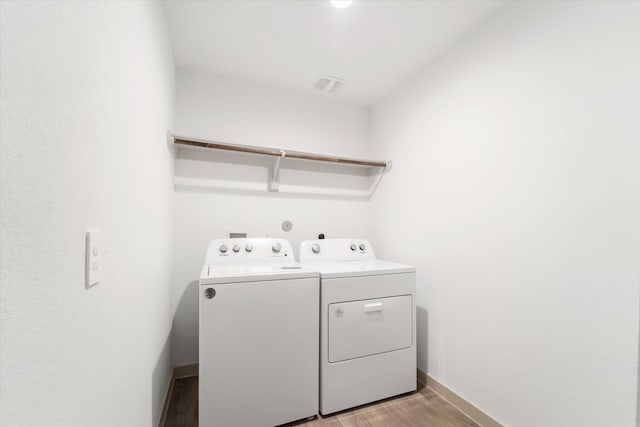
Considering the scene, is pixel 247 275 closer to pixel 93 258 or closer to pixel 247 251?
pixel 247 251

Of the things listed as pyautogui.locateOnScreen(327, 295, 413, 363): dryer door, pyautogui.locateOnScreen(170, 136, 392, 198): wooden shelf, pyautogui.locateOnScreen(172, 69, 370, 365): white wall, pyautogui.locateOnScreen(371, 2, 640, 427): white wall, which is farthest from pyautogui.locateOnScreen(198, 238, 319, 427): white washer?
pyautogui.locateOnScreen(371, 2, 640, 427): white wall

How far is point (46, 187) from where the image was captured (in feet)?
1.42

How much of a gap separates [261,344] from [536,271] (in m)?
1.41

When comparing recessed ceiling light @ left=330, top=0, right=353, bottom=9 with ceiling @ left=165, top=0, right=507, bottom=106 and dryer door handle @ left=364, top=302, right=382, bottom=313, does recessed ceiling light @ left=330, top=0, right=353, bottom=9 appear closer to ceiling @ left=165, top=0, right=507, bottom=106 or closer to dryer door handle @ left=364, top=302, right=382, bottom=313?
ceiling @ left=165, top=0, right=507, bottom=106

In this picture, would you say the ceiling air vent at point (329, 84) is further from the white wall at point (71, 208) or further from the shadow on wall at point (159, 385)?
the shadow on wall at point (159, 385)

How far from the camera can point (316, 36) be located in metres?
1.61

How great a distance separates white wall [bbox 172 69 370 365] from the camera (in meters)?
1.93

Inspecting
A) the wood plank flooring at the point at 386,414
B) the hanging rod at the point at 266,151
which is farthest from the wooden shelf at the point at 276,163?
the wood plank flooring at the point at 386,414

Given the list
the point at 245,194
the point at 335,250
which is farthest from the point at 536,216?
the point at 245,194

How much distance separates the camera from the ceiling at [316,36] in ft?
4.56

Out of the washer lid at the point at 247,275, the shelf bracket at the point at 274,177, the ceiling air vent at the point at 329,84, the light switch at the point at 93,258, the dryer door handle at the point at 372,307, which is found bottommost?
the dryer door handle at the point at 372,307

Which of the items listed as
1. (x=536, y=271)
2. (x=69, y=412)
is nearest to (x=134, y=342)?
(x=69, y=412)

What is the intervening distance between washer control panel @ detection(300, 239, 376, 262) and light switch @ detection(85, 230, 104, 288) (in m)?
1.41

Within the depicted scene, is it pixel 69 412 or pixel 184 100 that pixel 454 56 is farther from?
pixel 69 412
